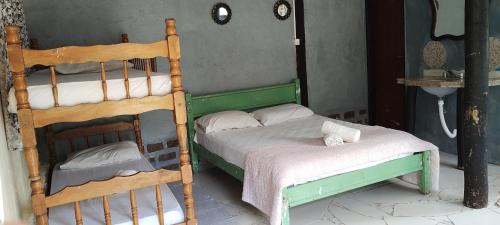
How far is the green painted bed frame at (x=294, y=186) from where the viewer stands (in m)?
3.10

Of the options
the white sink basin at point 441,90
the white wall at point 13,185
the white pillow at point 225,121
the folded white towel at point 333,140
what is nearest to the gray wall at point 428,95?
the white sink basin at point 441,90

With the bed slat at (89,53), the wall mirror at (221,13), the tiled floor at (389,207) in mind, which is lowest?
the tiled floor at (389,207)

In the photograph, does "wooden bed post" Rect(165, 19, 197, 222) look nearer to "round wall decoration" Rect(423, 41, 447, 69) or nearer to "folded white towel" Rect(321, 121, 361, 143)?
"folded white towel" Rect(321, 121, 361, 143)

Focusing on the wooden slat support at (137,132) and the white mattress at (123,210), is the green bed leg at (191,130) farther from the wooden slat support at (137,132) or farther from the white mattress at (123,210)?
the white mattress at (123,210)

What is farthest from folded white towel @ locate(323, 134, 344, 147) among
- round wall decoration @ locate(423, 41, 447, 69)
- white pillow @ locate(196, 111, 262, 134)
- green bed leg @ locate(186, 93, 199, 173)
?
round wall decoration @ locate(423, 41, 447, 69)

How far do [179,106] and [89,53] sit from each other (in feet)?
1.87

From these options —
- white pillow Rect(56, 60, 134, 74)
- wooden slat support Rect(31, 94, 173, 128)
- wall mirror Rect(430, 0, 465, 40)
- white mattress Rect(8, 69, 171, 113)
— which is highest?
wall mirror Rect(430, 0, 465, 40)

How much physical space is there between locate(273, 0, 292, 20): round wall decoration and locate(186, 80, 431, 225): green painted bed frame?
85cm

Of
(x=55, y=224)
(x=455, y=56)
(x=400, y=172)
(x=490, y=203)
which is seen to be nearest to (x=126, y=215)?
(x=55, y=224)

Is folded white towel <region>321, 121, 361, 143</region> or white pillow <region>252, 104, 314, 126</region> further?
white pillow <region>252, 104, 314, 126</region>

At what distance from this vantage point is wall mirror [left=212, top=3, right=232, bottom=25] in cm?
478

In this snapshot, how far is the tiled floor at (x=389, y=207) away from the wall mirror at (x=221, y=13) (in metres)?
1.95

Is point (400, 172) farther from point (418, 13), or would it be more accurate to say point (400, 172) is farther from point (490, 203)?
point (418, 13)

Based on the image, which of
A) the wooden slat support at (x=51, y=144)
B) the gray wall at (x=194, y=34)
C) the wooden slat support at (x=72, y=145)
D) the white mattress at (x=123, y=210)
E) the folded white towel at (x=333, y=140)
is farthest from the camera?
the wooden slat support at (x=72, y=145)
